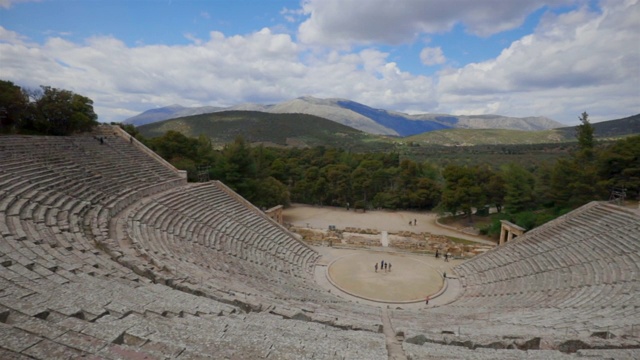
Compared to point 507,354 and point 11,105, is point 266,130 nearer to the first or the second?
point 11,105

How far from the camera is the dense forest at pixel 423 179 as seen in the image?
27.8 m

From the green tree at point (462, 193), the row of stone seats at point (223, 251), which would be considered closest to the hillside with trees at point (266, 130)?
the green tree at point (462, 193)

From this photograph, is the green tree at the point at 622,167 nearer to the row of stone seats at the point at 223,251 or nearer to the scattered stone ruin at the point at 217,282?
the scattered stone ruin at the point at 217,282

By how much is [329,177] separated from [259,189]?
11.6m

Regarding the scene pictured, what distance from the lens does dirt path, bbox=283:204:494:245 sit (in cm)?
3309

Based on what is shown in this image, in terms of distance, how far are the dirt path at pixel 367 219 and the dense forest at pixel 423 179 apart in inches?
63.3

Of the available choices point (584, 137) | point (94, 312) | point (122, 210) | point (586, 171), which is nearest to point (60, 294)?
point (94, 312)

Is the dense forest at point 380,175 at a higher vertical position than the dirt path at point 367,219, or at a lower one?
higher

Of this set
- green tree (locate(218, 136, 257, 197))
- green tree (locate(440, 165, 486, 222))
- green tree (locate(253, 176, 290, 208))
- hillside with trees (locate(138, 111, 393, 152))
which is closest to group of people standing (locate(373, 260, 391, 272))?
green tree (locate(440, 165, 486, 222))

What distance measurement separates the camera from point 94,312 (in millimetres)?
6078

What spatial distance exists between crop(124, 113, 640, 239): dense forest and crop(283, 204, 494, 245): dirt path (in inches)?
63.3

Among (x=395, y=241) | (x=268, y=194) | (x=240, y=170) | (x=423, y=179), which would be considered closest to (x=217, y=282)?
(x=395, y=241)

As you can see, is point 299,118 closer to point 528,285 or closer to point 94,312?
point 528,285

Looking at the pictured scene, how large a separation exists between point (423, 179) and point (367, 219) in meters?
9.25
